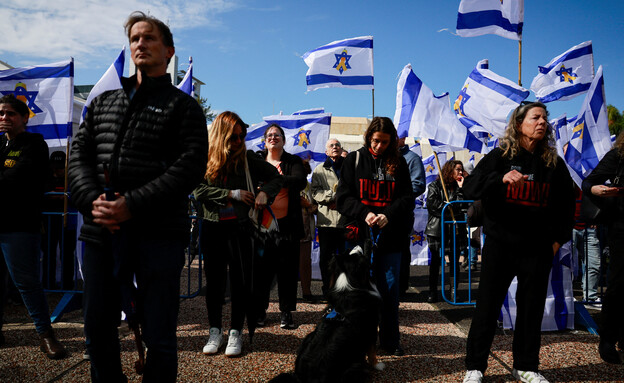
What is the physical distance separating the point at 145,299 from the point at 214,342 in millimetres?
1974

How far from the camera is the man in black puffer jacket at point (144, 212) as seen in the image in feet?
7.13

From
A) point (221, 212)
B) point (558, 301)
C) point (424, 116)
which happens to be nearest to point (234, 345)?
point (221, 212)

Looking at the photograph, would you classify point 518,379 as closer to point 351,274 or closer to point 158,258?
point 351,274

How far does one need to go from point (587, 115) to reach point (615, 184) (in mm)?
1817

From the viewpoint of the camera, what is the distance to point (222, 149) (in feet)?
13.1

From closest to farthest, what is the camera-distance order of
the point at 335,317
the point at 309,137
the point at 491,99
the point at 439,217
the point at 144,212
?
the point at 144,212
the point at 335,317
the point at 491,99
the point at 439,217
the point at 309,137

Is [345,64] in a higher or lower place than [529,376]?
higher

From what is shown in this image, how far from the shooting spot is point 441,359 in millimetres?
3895

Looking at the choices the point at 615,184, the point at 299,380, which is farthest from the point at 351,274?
the point at 615,184

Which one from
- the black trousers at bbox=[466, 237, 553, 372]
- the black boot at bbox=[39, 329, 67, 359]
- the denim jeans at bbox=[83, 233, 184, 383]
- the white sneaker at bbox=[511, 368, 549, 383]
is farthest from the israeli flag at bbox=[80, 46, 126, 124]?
the white sneaker at bbox=[511, 368, 549, 383]

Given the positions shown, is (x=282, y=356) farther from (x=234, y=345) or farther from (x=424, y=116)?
(x=424, y=116)

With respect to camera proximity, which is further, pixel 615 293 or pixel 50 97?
pixel 50 97

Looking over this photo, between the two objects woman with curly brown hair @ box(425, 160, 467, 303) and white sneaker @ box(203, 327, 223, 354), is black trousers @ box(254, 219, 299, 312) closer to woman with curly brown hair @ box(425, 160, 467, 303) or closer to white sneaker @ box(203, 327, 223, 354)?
white sneaker @ box(203, 327, 223, 354)

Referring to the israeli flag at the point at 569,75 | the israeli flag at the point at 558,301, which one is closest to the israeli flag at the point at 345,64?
the israeli flag at the point at 569,75
